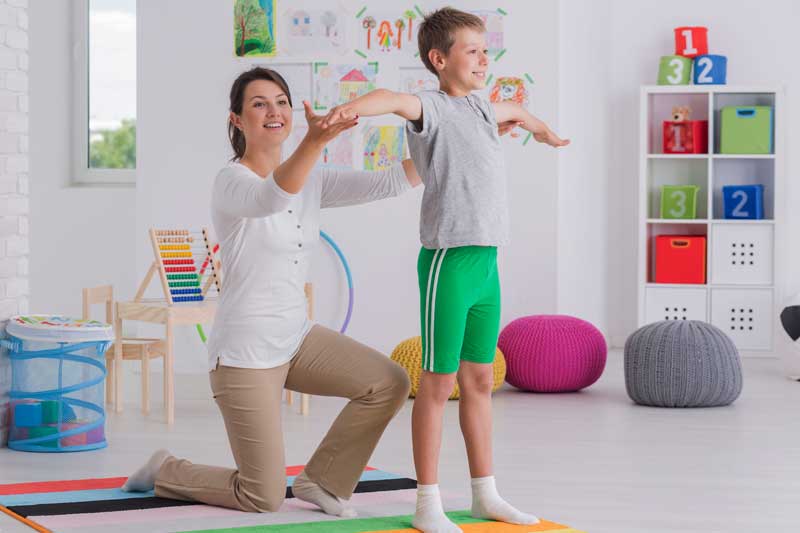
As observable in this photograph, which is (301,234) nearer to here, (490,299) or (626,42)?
(490,299)

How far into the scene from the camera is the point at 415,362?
184 inches

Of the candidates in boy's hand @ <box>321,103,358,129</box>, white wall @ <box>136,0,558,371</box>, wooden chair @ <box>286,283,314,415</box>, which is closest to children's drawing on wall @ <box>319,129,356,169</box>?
white wall @ <box>136,0,558,371</box>

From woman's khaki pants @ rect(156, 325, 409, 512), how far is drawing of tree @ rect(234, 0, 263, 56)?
9.76 feet

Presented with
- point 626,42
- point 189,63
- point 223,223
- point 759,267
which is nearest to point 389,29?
point 189,63

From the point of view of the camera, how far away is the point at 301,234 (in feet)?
9.50

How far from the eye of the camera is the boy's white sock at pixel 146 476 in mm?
2998

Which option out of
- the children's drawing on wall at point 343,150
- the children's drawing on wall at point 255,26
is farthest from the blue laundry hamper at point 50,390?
the children's drawing on wall at point 255,26

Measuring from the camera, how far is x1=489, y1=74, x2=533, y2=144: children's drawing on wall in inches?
211

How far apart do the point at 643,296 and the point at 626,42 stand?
149 cm

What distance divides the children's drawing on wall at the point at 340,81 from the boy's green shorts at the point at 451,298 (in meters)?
2.88

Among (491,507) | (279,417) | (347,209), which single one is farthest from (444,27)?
(347,209)

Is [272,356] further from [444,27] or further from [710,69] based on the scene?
[710,69]

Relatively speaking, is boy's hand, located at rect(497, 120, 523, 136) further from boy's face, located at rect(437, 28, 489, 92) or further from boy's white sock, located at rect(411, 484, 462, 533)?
boy's white sock, located at rect(411, 484, 462, 533)

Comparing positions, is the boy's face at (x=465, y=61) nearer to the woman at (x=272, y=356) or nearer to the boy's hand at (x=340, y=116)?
the woman at (x=272, y=356)
